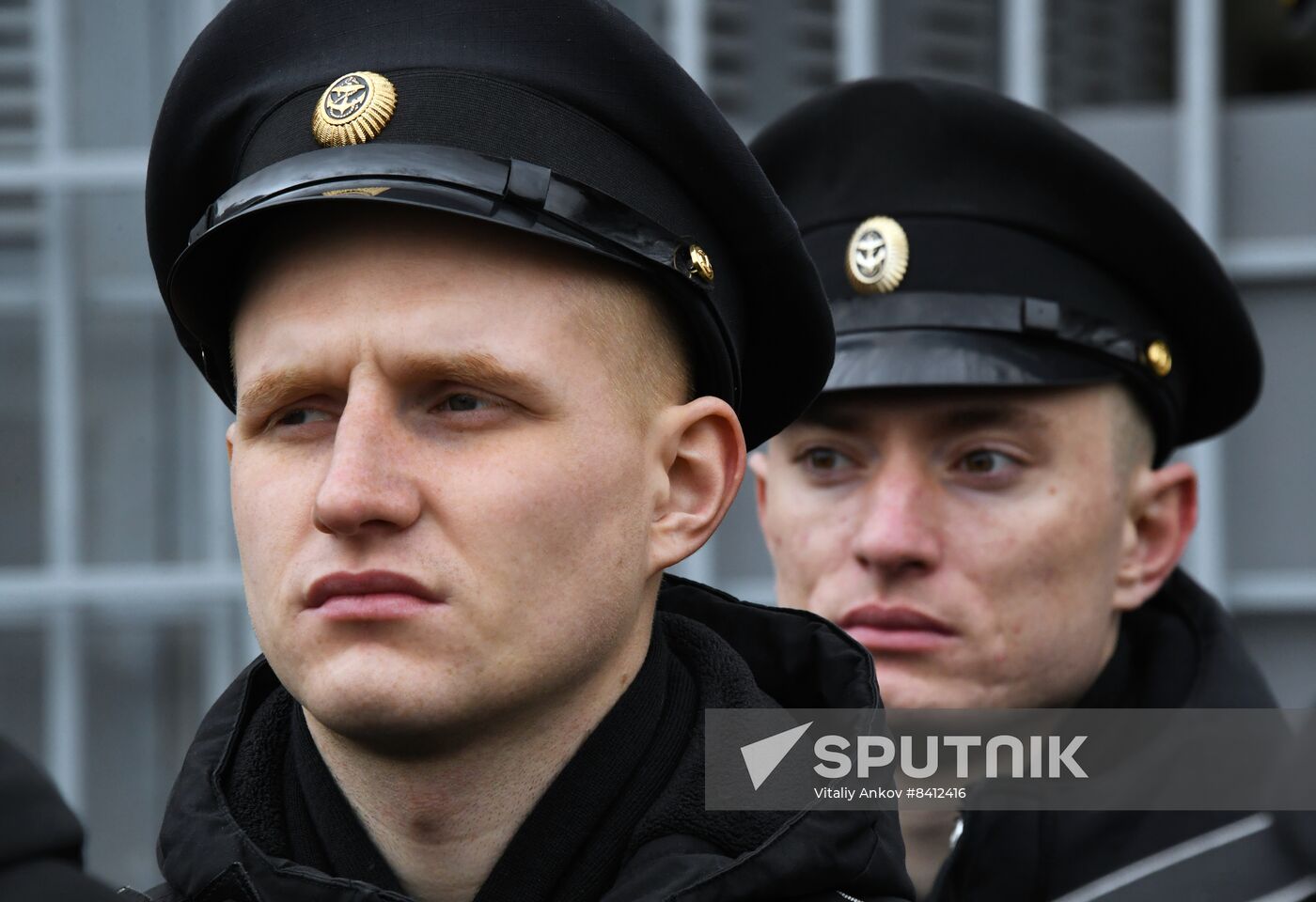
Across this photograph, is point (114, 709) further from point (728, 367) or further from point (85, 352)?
point (728, 367)

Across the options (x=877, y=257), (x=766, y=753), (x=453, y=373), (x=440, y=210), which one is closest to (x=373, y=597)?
(x=453, y=373)

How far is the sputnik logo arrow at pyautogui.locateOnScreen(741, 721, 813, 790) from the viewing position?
1.92m

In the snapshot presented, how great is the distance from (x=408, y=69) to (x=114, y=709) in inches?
127

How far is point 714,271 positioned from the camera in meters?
2.01

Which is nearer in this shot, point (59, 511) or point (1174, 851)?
point (1174, 851)

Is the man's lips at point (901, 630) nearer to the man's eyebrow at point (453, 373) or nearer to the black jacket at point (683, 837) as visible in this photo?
the black jacket at point (683, 837)

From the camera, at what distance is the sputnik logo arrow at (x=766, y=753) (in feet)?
6.29

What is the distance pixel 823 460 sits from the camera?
9.39ft

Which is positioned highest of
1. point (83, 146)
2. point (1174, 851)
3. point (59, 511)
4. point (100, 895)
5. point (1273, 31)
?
point (1273, 31)

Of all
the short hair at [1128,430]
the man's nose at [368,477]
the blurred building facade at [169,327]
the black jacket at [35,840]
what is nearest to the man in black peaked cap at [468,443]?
the man's nose at [368,477]

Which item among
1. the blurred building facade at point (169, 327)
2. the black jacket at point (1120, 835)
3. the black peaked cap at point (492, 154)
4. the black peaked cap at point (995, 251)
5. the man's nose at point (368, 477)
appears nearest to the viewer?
the man's nose at point (368, 477)

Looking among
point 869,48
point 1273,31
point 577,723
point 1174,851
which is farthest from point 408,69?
point 1273,31

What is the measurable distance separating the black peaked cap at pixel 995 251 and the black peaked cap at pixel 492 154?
0.70 m

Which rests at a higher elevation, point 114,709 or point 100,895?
point 114,709
